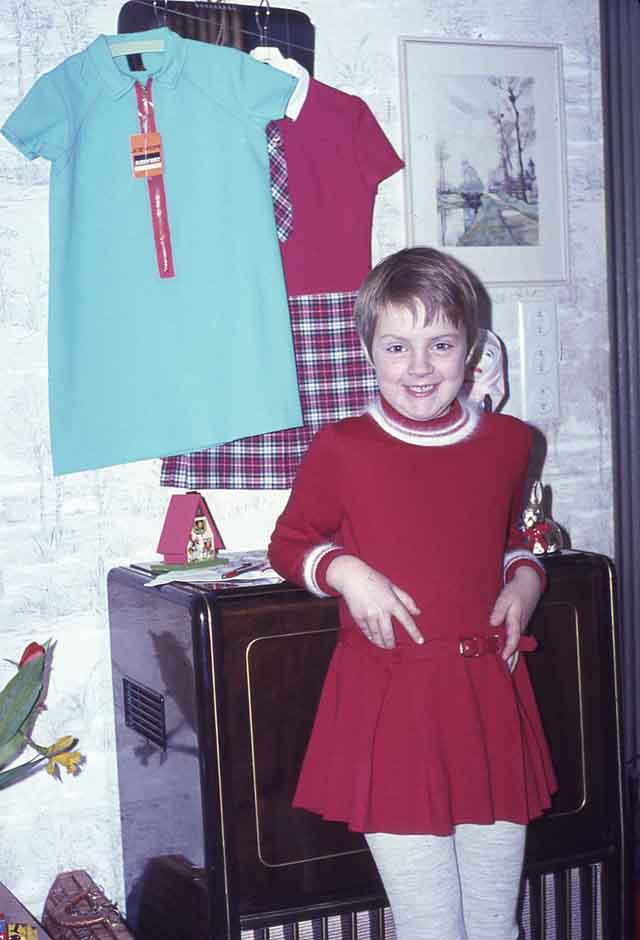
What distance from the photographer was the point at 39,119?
186 centimetres

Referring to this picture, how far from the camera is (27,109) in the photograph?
73.2 inches

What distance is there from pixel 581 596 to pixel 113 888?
1022 mm

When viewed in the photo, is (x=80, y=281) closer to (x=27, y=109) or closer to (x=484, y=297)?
(x=27, y=109)

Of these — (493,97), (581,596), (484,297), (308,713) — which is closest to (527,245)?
(484,297)

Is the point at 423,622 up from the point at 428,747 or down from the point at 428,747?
up

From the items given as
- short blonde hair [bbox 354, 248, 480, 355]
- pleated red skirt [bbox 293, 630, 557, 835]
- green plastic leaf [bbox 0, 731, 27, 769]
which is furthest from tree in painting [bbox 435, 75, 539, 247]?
green plastic leaf [bbox 0, 731, 27, 769]

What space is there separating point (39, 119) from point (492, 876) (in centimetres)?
139

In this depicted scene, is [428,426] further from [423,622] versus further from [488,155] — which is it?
[488,155]

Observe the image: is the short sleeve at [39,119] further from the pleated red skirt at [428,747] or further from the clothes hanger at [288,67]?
the pleated red skirt at [428,747]

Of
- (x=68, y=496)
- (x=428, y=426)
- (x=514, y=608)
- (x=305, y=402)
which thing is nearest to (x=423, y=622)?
(x=514, y=608)

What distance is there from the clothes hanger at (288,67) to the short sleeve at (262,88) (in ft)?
0.12

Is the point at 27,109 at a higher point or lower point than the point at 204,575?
higher

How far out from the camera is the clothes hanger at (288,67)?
1.97m

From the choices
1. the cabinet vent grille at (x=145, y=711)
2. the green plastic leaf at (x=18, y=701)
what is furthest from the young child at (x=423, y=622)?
the green plastic leaf at (x=18, y=701)
